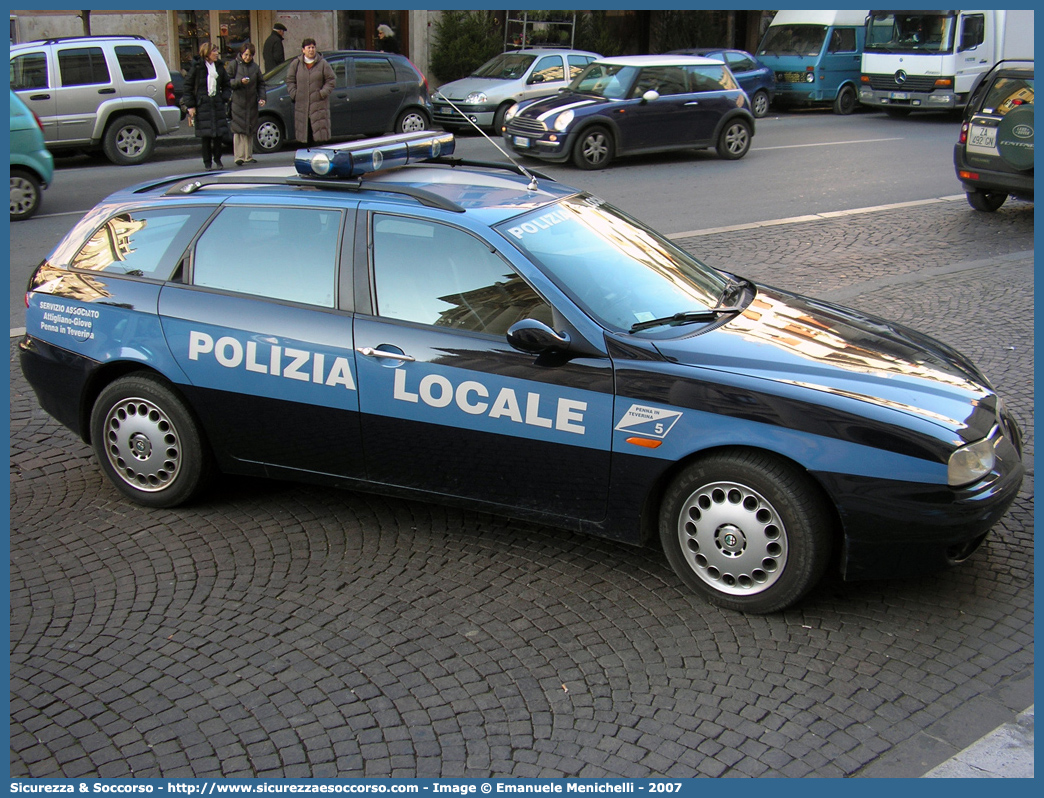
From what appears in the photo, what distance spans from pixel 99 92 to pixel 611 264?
1360 cm

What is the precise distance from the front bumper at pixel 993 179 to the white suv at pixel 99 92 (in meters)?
11.7

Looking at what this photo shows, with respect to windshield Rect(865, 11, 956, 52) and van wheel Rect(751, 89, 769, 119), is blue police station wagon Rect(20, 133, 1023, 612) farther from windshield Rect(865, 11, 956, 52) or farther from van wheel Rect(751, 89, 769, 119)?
van wheel Rect(751, 89, 769, 119)

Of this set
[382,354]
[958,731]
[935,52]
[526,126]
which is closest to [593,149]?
[526,126]

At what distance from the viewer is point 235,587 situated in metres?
4.47

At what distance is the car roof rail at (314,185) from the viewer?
15.7 ft

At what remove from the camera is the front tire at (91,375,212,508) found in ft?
16.5

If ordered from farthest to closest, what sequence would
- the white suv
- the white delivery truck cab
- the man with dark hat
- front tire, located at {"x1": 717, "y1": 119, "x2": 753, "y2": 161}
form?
the white delivery truck cab
the man with dark hat
front tire, located at {"x1": 717, "y1": 119, "x2": 753, "y2": 161}
the white suv

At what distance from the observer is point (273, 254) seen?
16.2ft

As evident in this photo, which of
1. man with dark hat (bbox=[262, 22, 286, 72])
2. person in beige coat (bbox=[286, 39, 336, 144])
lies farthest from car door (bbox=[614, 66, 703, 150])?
man with dark hat (bbox=[262, 22, 286, 72])

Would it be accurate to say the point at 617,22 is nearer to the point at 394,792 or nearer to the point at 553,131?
the point at 553,131

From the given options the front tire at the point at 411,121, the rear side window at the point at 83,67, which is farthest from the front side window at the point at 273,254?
the front tire at the point at 411,121

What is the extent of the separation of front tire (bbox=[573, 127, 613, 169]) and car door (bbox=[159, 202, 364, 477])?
37.3 feet

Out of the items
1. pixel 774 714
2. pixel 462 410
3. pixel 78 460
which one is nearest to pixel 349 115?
pixel 78 460

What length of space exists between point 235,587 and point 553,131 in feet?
40.6
